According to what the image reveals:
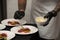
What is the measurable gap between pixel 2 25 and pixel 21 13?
0.17 m

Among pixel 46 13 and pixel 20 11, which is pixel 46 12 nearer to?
pixel 46 13

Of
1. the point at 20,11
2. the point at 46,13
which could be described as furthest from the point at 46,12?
the point at 20,11

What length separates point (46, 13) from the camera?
4.35 feet

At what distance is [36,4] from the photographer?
1415 mm

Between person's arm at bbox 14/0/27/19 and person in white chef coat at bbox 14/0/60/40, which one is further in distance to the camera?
person's arm at bbox 14/0/27/19

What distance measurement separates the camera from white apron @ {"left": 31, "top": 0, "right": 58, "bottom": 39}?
1.07 m

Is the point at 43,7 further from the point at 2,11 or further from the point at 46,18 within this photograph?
the point at 2,11

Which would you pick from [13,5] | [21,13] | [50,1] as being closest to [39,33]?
[21,13]

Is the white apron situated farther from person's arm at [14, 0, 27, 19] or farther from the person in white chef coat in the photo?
person's arm at [14, 0, 27, 19]

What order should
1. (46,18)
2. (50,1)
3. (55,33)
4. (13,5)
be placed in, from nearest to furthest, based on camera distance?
(46,18) → (55,33) → (50,1) → (13,5)

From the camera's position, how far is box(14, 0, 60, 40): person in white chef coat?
1.05 meters

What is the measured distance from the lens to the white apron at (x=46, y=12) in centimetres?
107

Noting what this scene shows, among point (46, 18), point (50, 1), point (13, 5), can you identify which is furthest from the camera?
point (13, 5)

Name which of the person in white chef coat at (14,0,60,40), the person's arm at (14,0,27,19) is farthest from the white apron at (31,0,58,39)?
the person's arm at (14,0,27,19)
